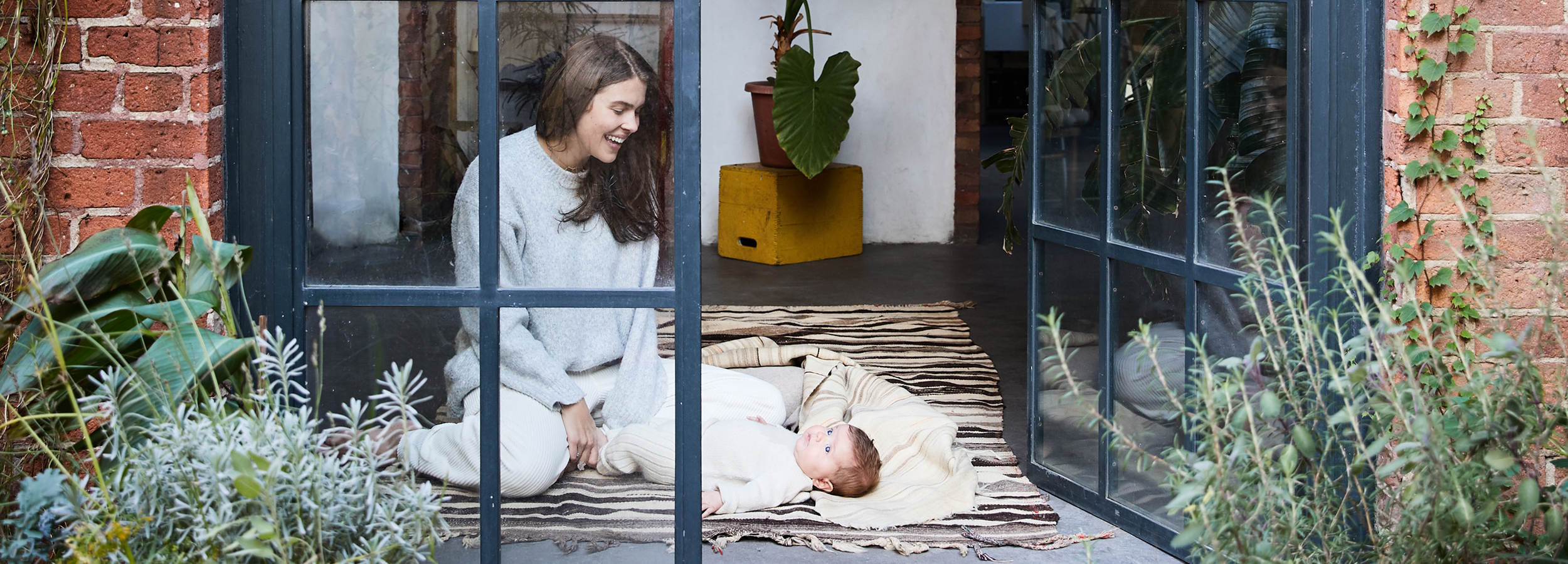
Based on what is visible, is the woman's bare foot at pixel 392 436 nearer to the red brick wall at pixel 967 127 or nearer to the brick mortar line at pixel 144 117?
the brick mortar line at pixel 144 117

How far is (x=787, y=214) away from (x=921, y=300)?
4.30ft

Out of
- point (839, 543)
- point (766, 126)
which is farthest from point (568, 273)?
point (766, 126)

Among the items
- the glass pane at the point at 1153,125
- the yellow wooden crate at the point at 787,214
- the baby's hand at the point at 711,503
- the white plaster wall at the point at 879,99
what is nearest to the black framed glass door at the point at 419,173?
the baby's hand at the point at 711,503

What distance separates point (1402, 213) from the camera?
83.7 inches

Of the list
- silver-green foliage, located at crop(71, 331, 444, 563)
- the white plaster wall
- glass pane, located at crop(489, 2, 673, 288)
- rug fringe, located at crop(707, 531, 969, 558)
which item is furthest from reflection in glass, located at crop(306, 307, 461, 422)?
the white plaster wall

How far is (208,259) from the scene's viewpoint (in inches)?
60.1

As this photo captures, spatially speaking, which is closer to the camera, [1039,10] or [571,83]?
[571,83]

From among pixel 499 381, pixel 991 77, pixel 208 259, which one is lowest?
pixel 499 381

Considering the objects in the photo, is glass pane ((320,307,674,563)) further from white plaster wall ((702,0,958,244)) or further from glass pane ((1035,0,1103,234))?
white plaster wall ((702,0,958,244))

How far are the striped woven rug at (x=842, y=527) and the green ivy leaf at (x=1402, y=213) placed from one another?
1.03 meters

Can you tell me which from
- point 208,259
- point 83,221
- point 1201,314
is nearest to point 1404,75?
point 1201,314

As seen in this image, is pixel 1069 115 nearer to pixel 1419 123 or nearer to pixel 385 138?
pixel 1419 123

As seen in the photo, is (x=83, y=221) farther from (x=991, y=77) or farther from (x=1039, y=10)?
(x=991, y=77)

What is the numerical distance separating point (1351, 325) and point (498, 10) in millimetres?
1499
